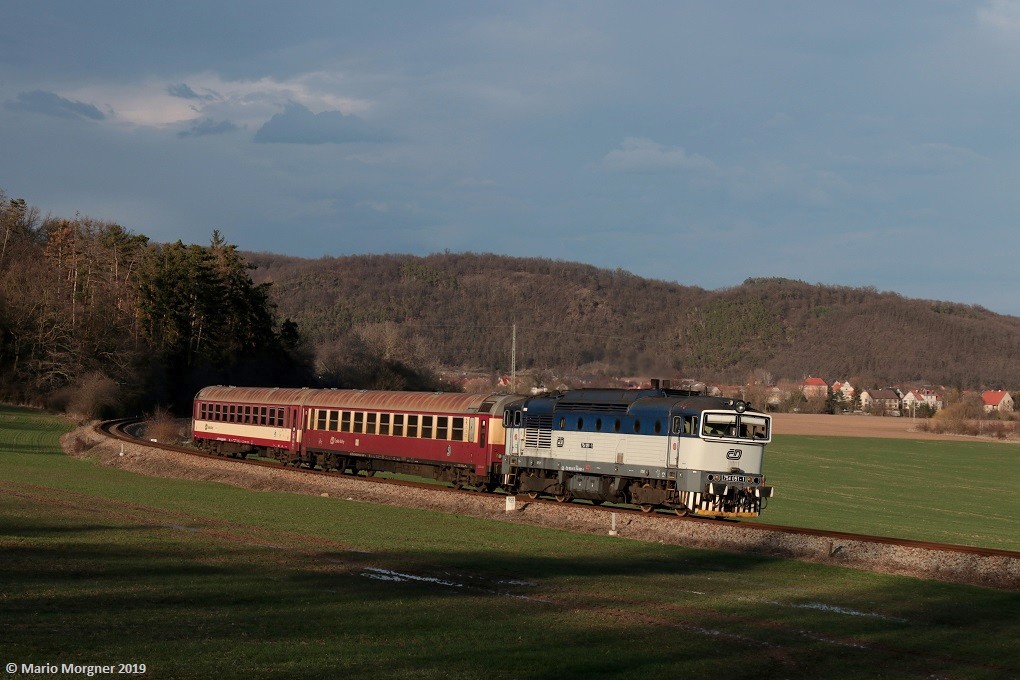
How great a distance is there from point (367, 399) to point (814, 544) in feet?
76.8

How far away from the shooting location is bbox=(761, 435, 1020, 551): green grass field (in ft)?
157

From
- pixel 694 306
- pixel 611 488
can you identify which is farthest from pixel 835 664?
pixel 694 306

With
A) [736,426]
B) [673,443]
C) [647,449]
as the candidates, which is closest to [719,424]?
[736,426]

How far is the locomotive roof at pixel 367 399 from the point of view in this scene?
4081cm

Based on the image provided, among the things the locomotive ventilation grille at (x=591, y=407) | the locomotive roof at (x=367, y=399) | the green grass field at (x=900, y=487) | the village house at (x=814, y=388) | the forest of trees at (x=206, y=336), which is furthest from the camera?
the village house at (x=814, y=388)

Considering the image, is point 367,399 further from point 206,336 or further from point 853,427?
point 853,427

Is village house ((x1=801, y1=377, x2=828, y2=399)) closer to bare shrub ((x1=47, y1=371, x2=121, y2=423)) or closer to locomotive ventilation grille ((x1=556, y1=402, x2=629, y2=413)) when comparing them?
bare shrub ((x1=47, y1=371, x2=121, y2=423))

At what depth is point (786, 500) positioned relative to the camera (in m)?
59.7

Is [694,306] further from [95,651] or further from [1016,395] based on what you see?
[95,651]

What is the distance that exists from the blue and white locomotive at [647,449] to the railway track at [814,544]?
3.09ft

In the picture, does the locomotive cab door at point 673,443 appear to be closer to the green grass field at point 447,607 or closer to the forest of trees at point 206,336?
the green grass field at point 447,607

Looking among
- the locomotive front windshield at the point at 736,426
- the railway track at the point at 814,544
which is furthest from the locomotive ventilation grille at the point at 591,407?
the locomotive front windshield at the point at 736,426

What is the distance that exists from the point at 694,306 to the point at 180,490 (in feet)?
385

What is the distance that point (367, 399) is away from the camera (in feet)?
151
